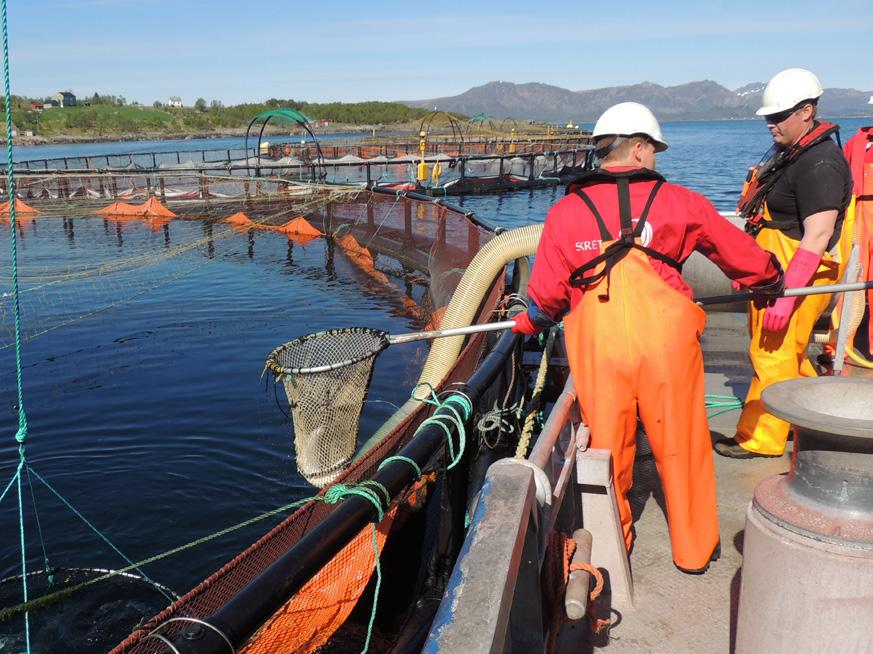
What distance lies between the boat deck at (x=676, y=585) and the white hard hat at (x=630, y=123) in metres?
2.01

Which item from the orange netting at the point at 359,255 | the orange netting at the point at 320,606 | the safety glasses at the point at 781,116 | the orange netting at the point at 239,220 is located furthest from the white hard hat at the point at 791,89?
the orange netting at the point at 239,220

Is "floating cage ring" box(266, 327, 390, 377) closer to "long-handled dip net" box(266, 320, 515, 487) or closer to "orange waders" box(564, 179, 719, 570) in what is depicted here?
"long-handled dip net" box(266, 320, 515, 487)

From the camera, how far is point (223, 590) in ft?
8.40

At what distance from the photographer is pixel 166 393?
30.8 feet

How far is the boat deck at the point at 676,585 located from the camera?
2.91 m

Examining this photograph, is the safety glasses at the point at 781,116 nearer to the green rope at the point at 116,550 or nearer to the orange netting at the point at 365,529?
the orange netting at the point at 365,529

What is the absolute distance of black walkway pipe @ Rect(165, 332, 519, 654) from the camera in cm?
199

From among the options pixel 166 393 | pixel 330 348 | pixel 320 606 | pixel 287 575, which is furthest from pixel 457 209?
pixel 287 575

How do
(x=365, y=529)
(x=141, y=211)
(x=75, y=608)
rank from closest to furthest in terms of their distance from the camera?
(x=365, y=529) < (x=75, y=608) < (x=141, y=211)

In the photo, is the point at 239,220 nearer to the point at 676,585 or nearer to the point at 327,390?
the point at 327,390

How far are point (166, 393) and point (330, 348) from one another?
5.65 meters

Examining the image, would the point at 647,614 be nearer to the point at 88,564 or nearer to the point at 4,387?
the point at 88,564

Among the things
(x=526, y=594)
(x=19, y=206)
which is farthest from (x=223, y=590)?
(x=19, y=206)

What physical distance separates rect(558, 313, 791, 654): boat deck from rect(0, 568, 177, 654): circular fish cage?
340 cm
